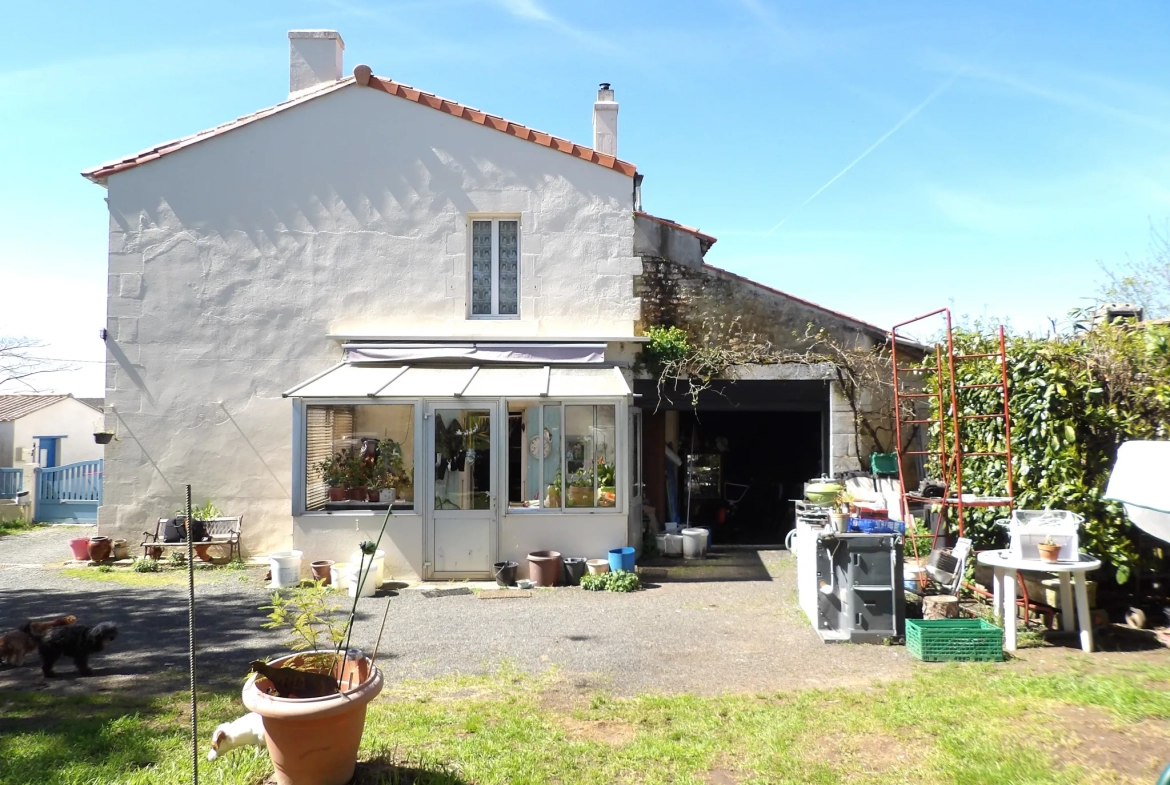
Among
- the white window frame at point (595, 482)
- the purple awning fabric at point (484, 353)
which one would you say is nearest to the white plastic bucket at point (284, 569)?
the white window frame at point (595, 482)

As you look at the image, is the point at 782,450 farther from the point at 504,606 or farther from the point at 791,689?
the point at 791,689

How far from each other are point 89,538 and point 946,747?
416 inches

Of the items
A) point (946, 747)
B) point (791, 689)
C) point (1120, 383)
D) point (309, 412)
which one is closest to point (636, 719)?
point (791, 689)

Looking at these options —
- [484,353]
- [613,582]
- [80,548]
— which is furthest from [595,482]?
[80,548]

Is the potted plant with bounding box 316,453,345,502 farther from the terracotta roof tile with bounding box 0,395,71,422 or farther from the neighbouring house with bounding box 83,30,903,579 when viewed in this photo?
the terracotta roof tile with bounding box 0,395,71,422

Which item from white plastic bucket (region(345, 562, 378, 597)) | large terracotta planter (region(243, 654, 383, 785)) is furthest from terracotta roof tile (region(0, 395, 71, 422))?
large terracotta planter (region(243, 654, 383, 785))

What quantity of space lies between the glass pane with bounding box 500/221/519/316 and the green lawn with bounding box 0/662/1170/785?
595 centimetres

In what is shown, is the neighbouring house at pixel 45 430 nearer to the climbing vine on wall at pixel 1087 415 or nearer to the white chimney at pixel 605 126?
the white chimney at pixel 605 126

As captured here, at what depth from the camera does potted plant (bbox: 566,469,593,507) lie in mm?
9320

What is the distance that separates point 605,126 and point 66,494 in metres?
12.7

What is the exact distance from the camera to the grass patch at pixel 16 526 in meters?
13.7

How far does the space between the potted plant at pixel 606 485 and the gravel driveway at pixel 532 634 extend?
3.78ft

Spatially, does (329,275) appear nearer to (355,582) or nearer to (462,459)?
(462,459)

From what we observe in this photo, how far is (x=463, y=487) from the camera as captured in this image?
9.19 meters
